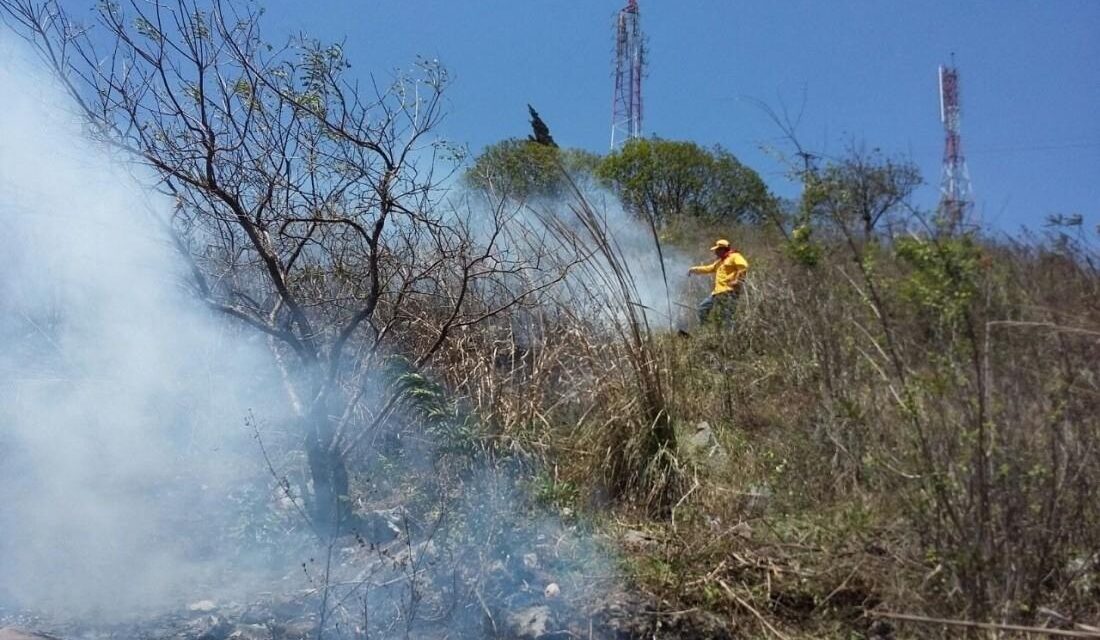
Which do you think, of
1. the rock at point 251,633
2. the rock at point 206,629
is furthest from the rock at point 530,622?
the rock at point 206,629

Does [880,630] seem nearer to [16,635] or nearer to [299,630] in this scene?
[299,630]

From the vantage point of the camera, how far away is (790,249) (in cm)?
362

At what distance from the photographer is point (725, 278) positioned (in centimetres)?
818

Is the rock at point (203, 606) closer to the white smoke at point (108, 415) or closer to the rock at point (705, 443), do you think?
the white smoke at point (108, 415)

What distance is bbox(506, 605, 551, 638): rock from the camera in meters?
3.58

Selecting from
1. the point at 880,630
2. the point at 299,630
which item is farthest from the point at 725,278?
the point at 299,630

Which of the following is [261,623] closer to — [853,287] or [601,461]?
[601,461]

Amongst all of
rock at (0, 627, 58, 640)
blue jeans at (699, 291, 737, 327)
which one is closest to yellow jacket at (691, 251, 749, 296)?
blue jeans at (699, 291, 737, 327)

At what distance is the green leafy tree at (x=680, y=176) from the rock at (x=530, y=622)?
40.9 ft

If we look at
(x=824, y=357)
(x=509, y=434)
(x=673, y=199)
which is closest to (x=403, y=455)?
(x=509, y=434)

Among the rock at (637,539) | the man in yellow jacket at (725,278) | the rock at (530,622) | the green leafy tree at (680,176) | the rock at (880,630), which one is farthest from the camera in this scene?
the green leafy tree at (680,176)

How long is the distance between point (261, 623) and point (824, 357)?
259 centimetres

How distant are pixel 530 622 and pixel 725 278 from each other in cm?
510

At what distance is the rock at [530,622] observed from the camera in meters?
3.58
